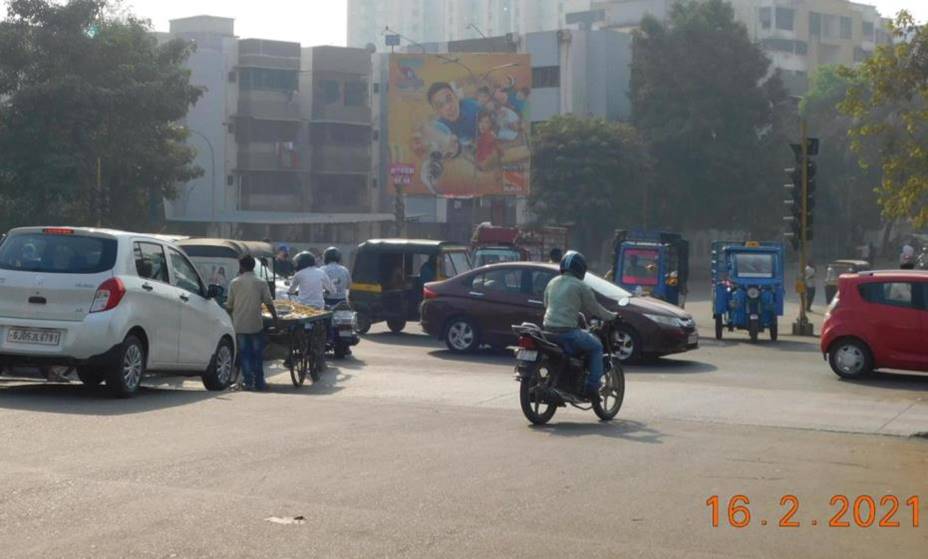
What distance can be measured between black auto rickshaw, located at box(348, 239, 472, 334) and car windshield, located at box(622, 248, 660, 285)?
547 centimetres

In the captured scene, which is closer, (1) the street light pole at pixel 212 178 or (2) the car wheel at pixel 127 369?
(2) the car wheel at pixel 127 369

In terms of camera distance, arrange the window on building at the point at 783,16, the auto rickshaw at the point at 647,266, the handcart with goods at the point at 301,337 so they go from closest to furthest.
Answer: the handcart with goods at the point at 301,337, the auto rickshaw at the point at 647,266, the window on building at the point at 783,16

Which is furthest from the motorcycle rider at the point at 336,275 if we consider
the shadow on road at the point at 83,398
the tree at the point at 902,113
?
the tree at the point at 902,113

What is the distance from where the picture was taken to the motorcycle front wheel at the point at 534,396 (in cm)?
1242

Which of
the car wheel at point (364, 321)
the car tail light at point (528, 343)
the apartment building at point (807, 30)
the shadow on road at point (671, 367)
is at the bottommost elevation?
the shadow on road at point (671, 367)

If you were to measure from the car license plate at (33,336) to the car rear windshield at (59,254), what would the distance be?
0.60 meters

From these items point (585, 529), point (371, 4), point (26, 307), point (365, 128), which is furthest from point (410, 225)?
point (371, 4)

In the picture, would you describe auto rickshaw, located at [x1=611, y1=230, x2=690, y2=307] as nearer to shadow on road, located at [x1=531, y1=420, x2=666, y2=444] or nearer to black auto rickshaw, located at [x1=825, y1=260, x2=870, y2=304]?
black auto rickshaw, located at [x1=825, y1=260, x2=870, y2=304]

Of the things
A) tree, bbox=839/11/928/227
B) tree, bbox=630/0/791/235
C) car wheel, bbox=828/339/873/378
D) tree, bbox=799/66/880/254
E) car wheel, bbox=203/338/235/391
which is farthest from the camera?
tree, bbox=799/66/880/254

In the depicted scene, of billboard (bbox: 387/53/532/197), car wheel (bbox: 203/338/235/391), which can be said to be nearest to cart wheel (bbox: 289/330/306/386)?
car wheel (bbox: 203/338/235/391)

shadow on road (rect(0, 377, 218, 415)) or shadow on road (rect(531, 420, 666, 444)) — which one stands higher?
shadow on road (rect(0, 377, 218, 415))

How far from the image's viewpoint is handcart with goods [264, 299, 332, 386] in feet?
55.2

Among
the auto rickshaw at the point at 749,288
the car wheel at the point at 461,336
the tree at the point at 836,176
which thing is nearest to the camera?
the car wheel at the point at 461,336

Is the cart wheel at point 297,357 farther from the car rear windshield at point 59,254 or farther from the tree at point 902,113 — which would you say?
the tree at point 902,113
